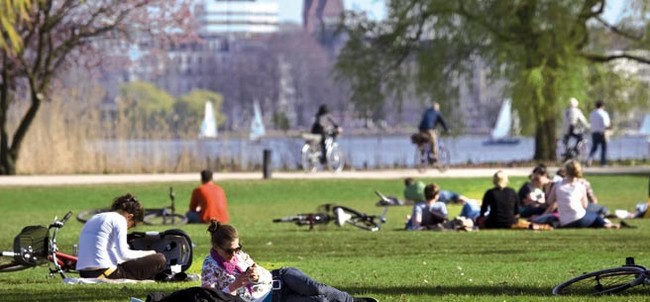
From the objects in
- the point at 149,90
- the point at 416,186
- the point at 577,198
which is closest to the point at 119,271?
the point at 577,198

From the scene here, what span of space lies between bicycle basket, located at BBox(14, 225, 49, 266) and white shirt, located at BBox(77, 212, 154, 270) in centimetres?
38

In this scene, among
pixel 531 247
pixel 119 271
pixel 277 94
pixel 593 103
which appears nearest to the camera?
pixel 119 271

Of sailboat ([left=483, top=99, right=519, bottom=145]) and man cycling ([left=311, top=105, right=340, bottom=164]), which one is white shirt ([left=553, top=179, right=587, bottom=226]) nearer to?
man cycling ([left=311, top=105, right=340, bottom=164])

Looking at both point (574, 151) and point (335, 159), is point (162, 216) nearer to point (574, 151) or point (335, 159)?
point (335, 159)

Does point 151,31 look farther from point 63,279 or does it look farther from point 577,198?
point 63,279

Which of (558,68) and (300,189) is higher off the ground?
(558,68)

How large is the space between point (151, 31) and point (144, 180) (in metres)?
8.27

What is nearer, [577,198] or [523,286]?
[523,286]

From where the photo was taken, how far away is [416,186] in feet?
91.8

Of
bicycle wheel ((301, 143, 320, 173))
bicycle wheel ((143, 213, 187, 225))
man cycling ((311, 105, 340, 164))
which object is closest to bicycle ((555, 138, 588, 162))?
man cycling ((311, 105, 340, 164))

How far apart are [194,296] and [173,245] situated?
12.8 ft

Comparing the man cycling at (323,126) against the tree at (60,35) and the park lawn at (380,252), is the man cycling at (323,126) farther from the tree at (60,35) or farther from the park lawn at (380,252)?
the park lawn at (380,252)

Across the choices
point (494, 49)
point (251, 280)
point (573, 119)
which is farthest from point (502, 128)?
point (251, 280)

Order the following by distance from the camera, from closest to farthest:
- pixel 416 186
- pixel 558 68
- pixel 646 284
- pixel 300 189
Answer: pixel 646 284 < pixel 416 186 < pixel 300 189 < pixel 558 68
